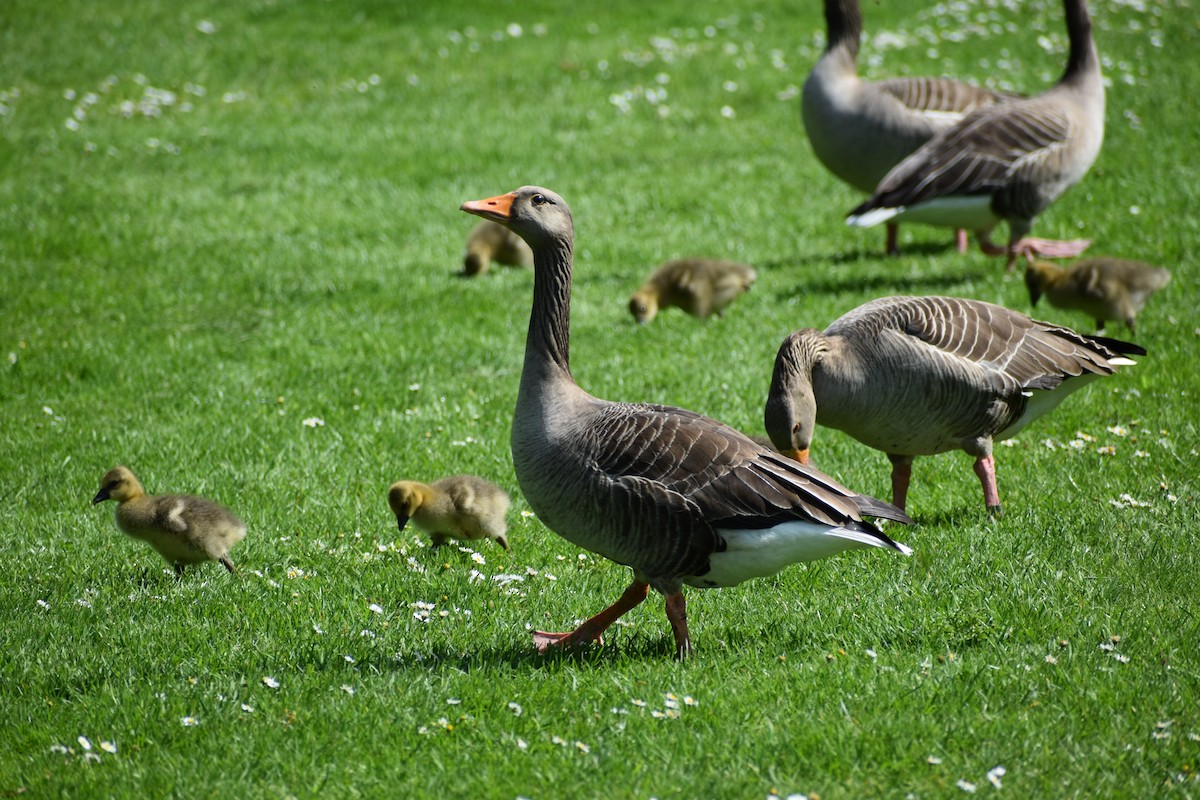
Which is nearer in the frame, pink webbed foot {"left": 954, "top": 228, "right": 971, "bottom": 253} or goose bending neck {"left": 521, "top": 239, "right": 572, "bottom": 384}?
goose bending neck {"left": 521, "top": 239, "right": 572, "bottom": 384}

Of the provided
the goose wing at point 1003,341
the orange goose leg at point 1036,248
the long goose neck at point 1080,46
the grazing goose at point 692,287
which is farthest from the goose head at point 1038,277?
the goose wing at point 1003,341

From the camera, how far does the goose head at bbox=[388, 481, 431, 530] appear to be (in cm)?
619

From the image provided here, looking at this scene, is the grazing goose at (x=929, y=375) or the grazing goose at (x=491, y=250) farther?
the grazing goose at (x=491, y=250)

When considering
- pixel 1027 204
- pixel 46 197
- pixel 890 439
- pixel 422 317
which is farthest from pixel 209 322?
pixel 1027 204

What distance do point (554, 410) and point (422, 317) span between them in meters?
5.29

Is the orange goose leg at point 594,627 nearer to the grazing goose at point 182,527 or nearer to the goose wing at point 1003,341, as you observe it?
the grazing goose at point 182,527

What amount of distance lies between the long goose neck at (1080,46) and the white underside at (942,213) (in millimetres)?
1610

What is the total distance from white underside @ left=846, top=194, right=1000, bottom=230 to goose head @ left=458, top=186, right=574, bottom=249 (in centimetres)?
518

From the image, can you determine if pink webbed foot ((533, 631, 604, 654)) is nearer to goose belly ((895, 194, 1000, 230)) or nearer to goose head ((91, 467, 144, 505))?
goose head ((91, 467, 144, 505))

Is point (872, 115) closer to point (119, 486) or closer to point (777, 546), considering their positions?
point (777, 546)

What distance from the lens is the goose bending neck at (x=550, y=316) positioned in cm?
512

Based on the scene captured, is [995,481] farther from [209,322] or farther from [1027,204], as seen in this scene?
[209,322]

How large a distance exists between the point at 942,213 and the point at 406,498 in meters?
5.92

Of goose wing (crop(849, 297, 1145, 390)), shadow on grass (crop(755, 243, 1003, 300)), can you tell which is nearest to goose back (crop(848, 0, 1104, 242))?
shadow on grass (crop(755, 243, 1003, 300))
